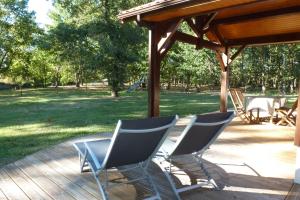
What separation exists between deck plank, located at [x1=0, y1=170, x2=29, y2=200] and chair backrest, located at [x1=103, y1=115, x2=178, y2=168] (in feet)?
3.36

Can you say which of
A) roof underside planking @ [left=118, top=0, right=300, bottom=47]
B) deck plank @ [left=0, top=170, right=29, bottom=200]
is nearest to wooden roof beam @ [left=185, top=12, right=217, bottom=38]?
roof underside planking @ [left=118, top=0, right=300, bottom=47]

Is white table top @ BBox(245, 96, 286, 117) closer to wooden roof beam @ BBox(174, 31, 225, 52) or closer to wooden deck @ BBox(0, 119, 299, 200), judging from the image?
wooden roof beam @ BBox(174, 31, 225, 52)

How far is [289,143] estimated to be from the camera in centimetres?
588

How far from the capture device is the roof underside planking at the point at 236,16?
4656 millimetres

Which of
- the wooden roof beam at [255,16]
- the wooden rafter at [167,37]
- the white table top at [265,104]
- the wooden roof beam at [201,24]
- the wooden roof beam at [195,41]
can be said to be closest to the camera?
the wooden rafter at [167,37]

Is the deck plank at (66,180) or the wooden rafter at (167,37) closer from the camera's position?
the deck plank at (66,180)

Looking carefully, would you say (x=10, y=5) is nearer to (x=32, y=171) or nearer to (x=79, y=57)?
(x=79, y=57)

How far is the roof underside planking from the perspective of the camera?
4.66 metres

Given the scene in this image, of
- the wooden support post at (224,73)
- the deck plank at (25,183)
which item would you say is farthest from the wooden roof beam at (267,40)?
the deck plank at (25,183)

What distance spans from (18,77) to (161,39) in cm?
2462

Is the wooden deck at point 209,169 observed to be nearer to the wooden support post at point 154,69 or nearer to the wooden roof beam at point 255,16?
the wooden support post at point 154,69

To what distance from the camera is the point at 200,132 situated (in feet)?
11.2

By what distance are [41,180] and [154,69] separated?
290cm

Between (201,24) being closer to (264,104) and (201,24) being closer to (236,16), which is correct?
(236,16)
